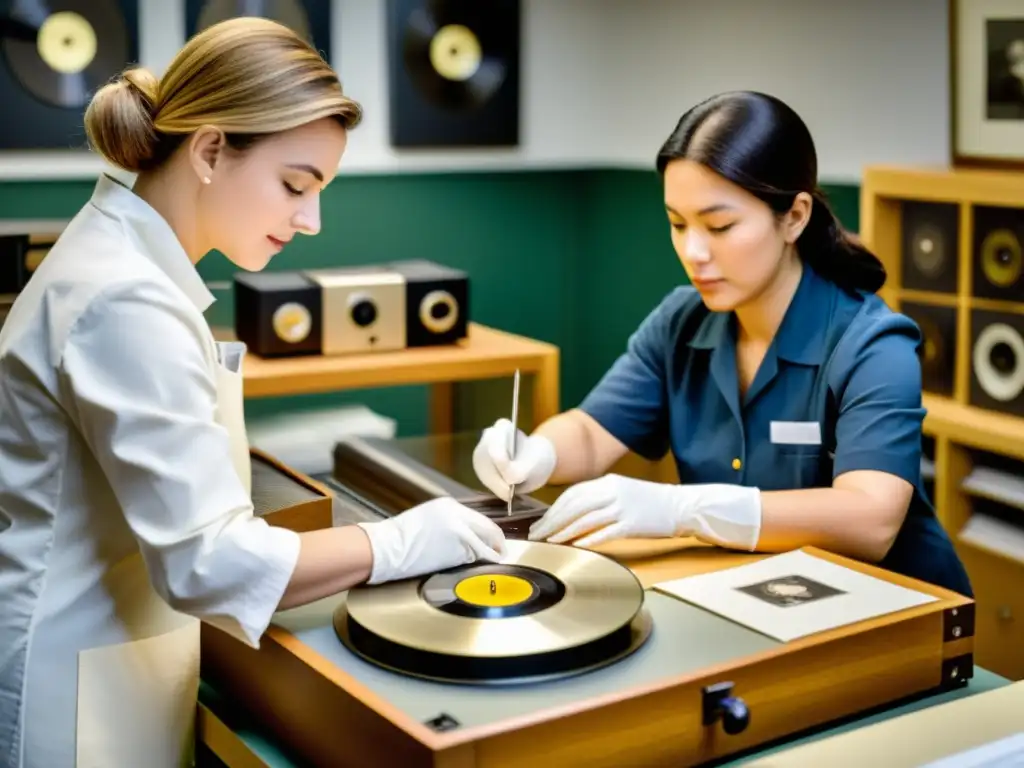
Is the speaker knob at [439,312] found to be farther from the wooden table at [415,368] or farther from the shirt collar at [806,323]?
the shirt collar at [806,323]

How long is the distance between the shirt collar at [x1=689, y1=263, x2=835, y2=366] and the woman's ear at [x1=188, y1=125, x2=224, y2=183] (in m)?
0.89

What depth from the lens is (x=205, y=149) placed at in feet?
3.96

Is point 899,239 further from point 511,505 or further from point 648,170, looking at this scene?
point 511,505

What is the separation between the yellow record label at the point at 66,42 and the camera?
311cm

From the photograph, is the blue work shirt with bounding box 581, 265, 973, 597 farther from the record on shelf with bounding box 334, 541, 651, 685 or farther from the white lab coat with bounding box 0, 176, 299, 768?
the white lab coat with bounding box 0, 176, 299, 768

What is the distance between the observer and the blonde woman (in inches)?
42.3

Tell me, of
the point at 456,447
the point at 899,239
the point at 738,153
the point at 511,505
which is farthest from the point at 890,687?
the point at 899,239

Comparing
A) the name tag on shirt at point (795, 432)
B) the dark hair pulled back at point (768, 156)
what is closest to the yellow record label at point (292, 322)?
the dark hair pulled back at point (768, 156)

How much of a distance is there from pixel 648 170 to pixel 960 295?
1.25 metres

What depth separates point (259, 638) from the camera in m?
1.13

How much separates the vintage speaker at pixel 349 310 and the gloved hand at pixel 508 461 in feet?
3.52

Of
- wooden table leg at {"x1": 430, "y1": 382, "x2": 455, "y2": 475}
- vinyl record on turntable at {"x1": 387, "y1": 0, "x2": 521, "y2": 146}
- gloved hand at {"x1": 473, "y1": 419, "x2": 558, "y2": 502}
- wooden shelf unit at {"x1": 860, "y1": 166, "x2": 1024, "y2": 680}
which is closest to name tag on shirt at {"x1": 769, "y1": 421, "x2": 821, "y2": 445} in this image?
gloved hand at {"x1": 473, "y1": 419, "x2": 558, "y2": 502}

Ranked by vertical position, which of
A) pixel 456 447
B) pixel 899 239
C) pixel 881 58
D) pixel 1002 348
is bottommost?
pixel 456 447

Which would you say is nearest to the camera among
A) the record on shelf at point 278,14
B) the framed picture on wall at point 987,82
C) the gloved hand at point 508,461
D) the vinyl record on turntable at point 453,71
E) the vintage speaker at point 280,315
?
the gloved hand at point 508,461
